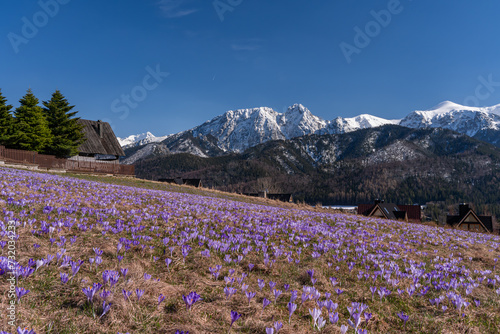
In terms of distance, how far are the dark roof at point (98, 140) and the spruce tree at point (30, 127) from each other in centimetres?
806

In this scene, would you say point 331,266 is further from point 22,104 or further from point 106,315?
point 22,104

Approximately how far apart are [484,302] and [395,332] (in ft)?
9.17

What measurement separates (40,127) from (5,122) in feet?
20.9

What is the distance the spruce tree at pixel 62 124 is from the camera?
153ft

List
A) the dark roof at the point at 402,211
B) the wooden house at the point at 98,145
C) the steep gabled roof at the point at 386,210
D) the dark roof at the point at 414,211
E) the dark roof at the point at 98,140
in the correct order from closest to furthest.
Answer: the wooden house at the point at 98,145
the dark roof at the point at 98,140
the steep gabled roof at the point at 386,210
the dark roof at the point at 402,211
the dark roof at the point at 414,211

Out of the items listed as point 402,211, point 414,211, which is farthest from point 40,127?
point 414,211

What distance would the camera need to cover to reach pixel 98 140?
5862cm

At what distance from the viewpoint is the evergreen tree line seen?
42.9 m

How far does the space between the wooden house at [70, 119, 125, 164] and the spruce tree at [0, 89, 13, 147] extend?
1071cm

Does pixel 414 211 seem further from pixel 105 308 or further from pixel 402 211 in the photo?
pixel 105 308

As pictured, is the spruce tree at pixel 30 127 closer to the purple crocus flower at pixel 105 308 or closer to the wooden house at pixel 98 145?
the wooden house at pixel 98 145

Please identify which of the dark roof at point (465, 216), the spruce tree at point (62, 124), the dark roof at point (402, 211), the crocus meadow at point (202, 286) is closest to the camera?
the crocus meadow at point (202, 286)

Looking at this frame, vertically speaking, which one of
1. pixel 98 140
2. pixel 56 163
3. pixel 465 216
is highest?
pixel 98 140

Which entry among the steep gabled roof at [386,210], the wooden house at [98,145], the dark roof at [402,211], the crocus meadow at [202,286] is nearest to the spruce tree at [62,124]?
the wooden house at [98,145]
